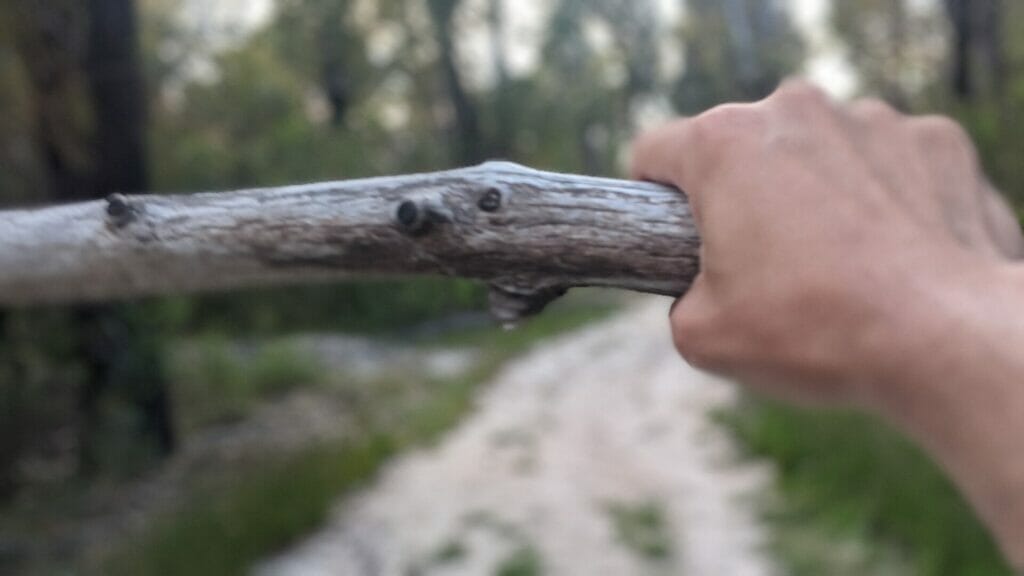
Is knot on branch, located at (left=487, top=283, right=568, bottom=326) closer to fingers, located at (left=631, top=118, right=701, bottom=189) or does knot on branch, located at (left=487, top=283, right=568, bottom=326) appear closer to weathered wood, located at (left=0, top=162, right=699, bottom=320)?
weathered wood, located at (left=0, top=162, right=699, bottom=320)

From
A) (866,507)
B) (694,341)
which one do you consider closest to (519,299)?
(694,341)

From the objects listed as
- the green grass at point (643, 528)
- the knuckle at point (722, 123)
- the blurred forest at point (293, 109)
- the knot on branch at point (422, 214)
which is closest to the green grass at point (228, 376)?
the blurred forest at point (293, 109)

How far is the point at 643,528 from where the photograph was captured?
13.9 feet

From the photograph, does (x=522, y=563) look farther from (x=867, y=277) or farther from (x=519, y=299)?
(x=867, y=277)

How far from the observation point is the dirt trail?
4016mm

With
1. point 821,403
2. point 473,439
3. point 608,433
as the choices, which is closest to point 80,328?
point 473,439

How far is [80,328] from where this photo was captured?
196 inches

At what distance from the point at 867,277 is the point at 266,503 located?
4.08 meters

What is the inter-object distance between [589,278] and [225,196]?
19.1 inches

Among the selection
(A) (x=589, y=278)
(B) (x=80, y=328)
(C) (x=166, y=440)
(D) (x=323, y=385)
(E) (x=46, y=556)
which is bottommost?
(D) (x=323, y=385)

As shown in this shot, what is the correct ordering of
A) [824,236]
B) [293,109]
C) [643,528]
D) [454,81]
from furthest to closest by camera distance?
1. [454,81]
2. [293,109]
3. [643,528]
4. [824,236]

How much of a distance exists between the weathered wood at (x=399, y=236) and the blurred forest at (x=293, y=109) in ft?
4.10

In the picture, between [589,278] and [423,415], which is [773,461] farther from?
[589,278]

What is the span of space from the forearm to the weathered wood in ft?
1.15
